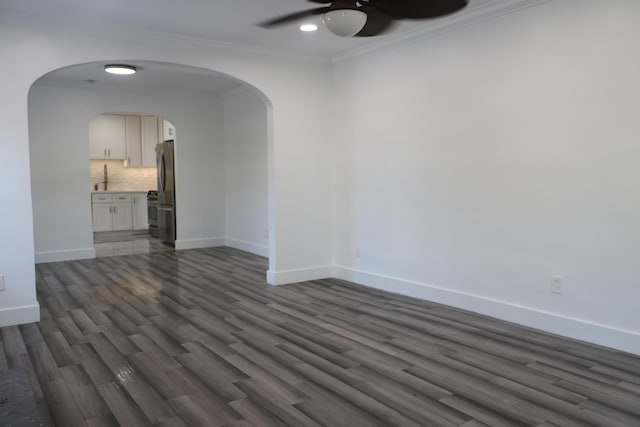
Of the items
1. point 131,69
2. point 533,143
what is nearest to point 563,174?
point 533,143

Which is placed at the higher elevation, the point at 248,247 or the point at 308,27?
the point at 308,27

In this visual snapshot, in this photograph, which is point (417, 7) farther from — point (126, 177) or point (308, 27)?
point (126, 177)

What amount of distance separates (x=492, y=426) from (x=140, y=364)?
7.26ft

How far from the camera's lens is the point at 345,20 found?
276 cm

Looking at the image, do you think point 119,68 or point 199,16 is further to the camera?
point 119,68

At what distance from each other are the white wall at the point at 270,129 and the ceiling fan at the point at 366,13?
1.80 meters

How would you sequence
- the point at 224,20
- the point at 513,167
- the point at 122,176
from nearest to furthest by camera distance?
the point at 513,167 < the point at 224,20 < the point at 122,176

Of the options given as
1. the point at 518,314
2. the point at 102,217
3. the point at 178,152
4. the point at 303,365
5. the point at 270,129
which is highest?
the point at 270,129

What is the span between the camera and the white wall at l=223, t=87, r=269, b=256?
292 inches

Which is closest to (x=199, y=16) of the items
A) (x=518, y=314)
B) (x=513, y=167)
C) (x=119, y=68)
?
(x=119, y=68)

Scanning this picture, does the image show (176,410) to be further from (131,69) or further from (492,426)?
(131,69)

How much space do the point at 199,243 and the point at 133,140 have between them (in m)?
3.57

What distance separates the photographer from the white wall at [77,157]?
7121 millimetres

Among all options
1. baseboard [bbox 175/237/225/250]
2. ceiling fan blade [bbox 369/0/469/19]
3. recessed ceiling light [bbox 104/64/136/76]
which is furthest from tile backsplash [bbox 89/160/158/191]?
ceiling fan blade [bbox 369/0/469/19]
